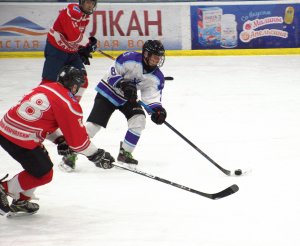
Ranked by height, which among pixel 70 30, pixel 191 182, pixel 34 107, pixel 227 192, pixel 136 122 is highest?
pixel 34 107

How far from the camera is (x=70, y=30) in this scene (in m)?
4.70

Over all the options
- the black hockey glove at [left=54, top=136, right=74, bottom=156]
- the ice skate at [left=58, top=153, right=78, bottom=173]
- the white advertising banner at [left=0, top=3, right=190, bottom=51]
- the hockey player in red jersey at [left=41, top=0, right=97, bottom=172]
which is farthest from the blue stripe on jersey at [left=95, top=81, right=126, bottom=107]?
the white advertising banner at [left=0, top=3, right=190, bottom=51]

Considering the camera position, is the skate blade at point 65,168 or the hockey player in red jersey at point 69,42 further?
the hockey player in red jersey at point 69,42

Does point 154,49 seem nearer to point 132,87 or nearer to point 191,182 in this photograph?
point 132,87

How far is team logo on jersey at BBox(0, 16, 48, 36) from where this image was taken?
25.3 feet

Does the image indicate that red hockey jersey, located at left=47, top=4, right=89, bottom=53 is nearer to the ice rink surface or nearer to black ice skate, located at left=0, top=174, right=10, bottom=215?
the ice rink surface

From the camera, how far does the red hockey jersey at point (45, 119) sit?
9.84 feet

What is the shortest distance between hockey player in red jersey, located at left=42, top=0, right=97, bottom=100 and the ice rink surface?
0.56 m

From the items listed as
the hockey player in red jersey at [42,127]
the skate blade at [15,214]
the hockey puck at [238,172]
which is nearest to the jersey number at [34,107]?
the hockey player in red jersey at [42,127]

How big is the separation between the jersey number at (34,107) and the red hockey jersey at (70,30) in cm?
176

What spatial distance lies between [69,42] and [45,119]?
180 cm

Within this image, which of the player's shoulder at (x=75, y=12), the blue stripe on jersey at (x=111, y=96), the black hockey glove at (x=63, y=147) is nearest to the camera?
the black hockey glove at (x=63, y=147)

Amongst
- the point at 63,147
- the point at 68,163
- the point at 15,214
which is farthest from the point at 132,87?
Answer: the point at 15,214

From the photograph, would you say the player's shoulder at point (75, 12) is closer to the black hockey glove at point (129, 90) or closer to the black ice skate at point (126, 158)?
the black hockey glove at point (129, 90)
